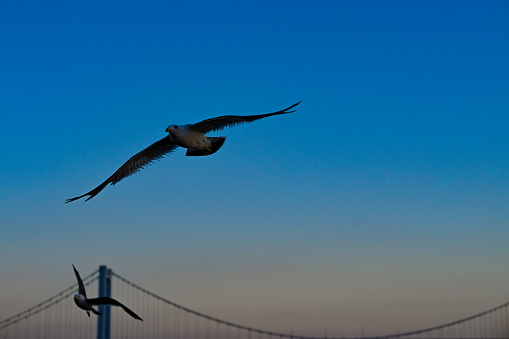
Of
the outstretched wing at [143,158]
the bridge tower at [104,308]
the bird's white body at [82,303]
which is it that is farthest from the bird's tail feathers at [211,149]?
the bridge tower at [104,308]

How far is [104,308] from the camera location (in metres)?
26.6

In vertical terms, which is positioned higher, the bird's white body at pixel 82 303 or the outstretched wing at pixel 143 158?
the outstretched wing at pixel 143 158

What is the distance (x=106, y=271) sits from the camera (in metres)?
28.8

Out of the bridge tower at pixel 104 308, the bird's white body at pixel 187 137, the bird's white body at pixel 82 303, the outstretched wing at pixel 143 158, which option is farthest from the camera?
the bridge tower at pixel 104 308

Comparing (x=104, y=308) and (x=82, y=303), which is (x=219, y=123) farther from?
(x=104, y=308)

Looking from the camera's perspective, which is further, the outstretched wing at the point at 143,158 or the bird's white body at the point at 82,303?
the outstretched wing at the point at 143,158

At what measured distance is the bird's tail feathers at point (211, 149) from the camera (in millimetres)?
5828

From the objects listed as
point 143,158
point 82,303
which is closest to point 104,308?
point 143,158

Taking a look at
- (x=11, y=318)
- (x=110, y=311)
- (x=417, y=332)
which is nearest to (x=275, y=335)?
(x=417, y=332)

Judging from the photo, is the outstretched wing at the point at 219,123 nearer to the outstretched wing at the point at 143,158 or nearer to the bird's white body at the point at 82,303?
the outstretched wing at the point at 143,158

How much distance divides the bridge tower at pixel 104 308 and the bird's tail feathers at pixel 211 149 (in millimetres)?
21322

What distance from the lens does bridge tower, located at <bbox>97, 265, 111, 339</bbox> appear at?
84.6ft

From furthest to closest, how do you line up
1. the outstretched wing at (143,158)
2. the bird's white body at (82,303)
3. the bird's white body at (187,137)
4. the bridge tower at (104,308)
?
the bridge tower at (104,308)
the outstretched wing at (143,158)
the bird's white body at (82,303)
the bird's white body at (187,137)

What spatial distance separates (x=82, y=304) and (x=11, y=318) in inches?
1055
